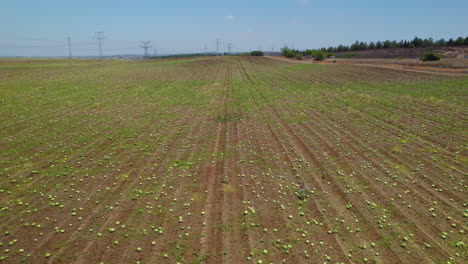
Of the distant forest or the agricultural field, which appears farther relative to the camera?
the distant forest

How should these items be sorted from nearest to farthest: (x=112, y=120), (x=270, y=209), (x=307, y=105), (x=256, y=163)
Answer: (x=270, y=209) → (x=256, y=163) → (x=112, y=120) → (x=307, y=105)

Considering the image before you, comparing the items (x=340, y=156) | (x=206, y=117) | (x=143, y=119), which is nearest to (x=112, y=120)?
(x=143, y=119)

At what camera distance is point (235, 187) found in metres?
10.4

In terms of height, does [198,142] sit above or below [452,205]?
above

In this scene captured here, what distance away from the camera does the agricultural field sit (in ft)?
23.7

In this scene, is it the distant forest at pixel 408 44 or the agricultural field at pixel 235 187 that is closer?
the agricultural field at pixel 235 187

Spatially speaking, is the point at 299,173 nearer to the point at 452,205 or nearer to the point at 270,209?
the point at 270,209

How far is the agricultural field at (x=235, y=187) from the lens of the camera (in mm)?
7230

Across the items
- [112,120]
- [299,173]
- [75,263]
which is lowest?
[75,263]

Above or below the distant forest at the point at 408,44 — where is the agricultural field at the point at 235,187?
below

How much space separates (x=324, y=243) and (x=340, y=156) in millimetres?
6670

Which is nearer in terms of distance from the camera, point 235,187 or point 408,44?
point 235,187

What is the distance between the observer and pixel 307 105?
24391 millimetres

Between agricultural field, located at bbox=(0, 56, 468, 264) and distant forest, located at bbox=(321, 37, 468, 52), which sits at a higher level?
distant forest, located at bbox=(321, 37, 468, 52)
